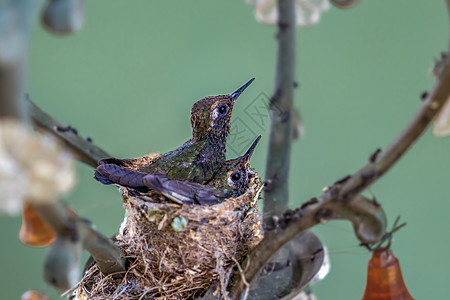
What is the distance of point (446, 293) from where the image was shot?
7.36 feet

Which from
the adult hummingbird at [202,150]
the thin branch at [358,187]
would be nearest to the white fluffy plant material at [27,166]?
the thin branch at [358,187]

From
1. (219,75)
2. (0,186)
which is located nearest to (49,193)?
(0,186)

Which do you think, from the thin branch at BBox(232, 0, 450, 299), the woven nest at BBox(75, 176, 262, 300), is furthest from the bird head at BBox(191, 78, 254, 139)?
the thin branch at BBox(232, 0, 450, 299)

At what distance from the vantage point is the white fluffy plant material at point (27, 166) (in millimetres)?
430

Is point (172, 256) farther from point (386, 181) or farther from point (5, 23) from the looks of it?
point (386, 181)

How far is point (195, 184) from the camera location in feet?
3.44

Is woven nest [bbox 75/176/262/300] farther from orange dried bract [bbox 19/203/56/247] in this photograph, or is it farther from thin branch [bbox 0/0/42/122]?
thin branch [bbox 0/0/42/122]

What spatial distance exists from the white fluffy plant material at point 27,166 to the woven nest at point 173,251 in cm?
50

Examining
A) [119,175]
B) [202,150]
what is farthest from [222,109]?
[119,175]

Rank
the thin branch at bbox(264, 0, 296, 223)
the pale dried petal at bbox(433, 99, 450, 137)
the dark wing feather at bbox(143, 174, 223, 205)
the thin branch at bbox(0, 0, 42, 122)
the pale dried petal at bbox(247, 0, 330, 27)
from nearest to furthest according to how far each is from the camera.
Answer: the thin branch at bbox(0, 0, 42, 122) < the pale dried petal at bbox(433, 99, 450, 137) < the dark wing feather at bbox(143, 174, 223, 205) < the thin branch at bbox(264, 0, 296, 223) < the pale dried petal at bbox(247, 0, 330, 27)

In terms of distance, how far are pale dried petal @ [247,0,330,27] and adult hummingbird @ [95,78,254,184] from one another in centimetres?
21

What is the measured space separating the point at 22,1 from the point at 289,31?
771 millimetres

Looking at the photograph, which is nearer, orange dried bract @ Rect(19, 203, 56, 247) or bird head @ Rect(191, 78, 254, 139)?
orange dried bract @ Rect(19, 203, 56, 247)

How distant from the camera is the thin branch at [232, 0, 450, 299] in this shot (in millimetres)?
601
